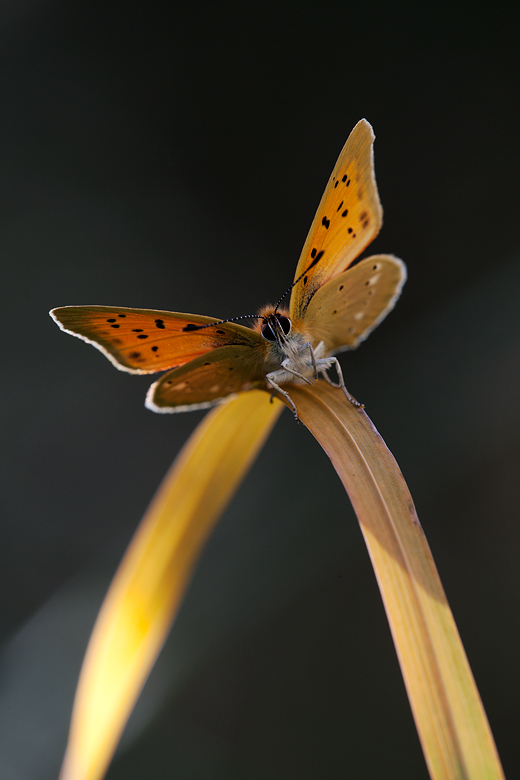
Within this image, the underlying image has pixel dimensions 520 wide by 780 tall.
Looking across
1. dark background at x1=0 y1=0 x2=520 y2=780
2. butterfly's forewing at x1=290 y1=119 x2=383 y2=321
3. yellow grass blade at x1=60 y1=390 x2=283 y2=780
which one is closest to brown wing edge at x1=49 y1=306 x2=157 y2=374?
yellow grass blade at x1=60 y1=390 x2=283 y2=780

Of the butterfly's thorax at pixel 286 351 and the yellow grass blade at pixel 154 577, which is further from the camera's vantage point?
the butterfly's thorax at pixel 286 351

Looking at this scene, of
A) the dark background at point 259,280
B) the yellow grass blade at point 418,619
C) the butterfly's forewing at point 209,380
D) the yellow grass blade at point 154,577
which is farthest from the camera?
the dark background at point 259,280

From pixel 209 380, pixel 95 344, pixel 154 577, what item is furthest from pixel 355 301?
pixel 154 577

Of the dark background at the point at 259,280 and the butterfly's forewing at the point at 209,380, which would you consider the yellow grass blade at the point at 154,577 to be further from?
the dark background at the point at 259,280

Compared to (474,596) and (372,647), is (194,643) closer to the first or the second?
(372,647)

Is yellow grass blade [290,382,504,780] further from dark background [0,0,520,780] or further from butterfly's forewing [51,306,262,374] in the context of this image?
dark background [0,0,520,780]

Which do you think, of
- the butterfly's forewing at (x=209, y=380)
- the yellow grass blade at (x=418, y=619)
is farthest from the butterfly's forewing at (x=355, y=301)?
the yellow grass blade at (x=418, y=619)

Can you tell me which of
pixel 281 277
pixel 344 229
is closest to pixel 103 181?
pixel 281 277
